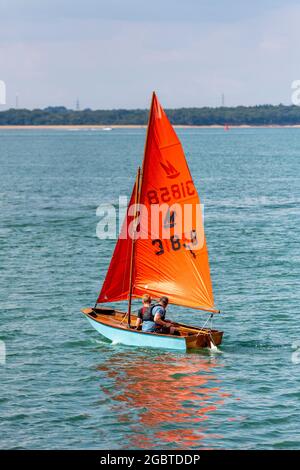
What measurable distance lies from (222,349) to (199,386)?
4.28 meters

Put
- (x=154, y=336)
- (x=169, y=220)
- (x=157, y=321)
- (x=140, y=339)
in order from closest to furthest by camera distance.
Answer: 1. (x=154, y=336)
2. (x=157, y=321)
3. (x=140, y=339)
4. (x=169, y=220)

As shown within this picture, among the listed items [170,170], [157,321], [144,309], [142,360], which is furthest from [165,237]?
[142,360]

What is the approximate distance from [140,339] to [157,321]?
952mm

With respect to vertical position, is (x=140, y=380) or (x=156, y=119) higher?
Answer: (x=156, y=119)

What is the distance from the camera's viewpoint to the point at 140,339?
3503cm

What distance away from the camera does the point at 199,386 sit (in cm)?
3153

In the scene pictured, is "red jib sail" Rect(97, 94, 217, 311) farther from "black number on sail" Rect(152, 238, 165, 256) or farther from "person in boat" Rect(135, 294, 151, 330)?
"person in boat" Rect(135, 294, 151, 330)

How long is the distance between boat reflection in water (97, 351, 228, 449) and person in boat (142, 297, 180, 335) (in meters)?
0.91

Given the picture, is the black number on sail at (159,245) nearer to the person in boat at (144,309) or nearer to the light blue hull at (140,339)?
the person in boat at (144,309)

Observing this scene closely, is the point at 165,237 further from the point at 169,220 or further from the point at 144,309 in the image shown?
the point at 144,309

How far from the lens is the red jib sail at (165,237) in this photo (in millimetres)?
34969
